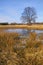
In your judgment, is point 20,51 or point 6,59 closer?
point 6,59

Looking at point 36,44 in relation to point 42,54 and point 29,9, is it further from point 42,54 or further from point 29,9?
point 29,9

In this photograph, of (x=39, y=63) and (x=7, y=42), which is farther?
(x=7, y=42)

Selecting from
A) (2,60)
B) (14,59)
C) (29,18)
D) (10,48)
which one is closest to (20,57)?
(14,59)

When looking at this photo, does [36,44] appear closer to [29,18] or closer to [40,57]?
[40,57]

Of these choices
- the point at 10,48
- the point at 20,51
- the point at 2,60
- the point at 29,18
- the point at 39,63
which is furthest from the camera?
the point at 29,18

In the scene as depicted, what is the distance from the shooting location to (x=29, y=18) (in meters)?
39.1

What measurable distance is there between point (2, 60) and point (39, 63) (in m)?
1.08

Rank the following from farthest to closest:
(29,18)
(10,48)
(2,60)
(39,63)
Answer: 1. (29,18)
2. (10,48)
3. (2,60)
4. (39,63)

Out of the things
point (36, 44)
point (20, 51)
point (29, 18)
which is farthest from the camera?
point (29, 18)

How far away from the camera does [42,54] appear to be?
215 inches

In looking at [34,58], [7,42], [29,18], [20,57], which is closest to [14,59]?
[20,57]

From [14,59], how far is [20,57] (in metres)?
0.18

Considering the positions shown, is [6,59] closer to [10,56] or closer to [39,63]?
[10,56]

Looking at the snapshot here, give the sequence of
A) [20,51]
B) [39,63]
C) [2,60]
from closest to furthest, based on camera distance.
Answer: [39,63] < [2,60] < [20,51]
